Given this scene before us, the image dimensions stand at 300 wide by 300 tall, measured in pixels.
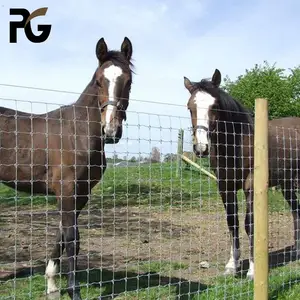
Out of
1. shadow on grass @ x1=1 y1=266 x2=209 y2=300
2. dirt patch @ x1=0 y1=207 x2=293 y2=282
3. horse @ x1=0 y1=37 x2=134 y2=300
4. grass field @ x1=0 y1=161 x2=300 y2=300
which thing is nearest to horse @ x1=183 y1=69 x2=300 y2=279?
grass field @ x1=0 y1=161 x2=300 y2=300

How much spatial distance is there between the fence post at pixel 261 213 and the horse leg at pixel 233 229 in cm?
155

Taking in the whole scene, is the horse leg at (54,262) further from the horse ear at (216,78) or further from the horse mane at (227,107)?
the horse ear at (216,78)

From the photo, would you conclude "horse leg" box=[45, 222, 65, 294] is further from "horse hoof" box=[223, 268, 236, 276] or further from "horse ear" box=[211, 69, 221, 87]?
"horse ear" box=[211, 69, 221, 87]

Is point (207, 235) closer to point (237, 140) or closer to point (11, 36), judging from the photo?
point (237, 140)

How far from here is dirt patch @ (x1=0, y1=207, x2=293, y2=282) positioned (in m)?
5.72

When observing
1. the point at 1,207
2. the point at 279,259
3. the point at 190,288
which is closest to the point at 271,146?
the point at 279,259

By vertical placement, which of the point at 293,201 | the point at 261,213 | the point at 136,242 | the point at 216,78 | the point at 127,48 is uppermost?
the point at 127,48

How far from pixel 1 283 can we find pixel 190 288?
1984mm

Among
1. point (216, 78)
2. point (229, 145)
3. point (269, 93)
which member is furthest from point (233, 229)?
point (269, 93)

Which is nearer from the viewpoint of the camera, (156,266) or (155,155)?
(155,155)

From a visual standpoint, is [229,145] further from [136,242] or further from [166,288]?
[136,242]

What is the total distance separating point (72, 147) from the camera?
176 inches

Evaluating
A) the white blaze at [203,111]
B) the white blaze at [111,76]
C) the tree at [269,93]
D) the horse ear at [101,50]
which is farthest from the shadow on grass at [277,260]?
the tree at [269,93]
